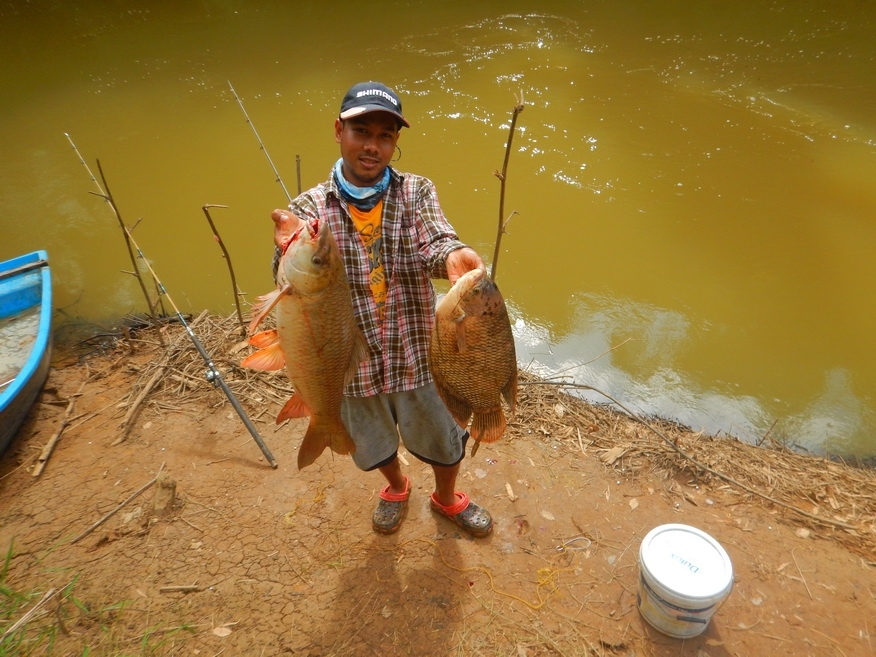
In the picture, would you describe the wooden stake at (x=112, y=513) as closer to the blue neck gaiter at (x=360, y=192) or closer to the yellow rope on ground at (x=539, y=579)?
the yellow rope on ground at (x=539, y=579)

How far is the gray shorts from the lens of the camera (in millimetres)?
2394

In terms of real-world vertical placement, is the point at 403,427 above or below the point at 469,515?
above

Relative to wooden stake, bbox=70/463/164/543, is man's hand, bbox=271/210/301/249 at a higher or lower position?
higher

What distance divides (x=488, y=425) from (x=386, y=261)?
83cm

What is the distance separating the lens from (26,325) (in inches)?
194

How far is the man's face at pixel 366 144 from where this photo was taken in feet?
6.41

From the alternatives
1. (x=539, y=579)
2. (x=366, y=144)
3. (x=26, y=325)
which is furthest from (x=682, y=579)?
(x=26, y=325)

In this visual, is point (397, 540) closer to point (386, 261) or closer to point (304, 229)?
point (386, 261)

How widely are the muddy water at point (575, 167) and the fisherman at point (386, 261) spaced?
206cm

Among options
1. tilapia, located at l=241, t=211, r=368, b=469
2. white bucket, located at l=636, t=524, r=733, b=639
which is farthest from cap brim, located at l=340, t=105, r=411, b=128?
white bucket, located at l=636, t=524, r=733, b=639

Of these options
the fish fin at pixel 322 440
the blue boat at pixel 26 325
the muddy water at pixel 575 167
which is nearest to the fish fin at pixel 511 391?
the fish fin at pixel 322 440

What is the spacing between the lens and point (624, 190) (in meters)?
6.91

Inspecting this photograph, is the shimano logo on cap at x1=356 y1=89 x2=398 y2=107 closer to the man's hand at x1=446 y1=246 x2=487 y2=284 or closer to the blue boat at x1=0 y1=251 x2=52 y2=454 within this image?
the man's hand at x1=446 y1=246 x2=487 y2=284

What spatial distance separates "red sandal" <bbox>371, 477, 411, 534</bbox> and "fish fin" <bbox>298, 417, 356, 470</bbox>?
3.71 feet
